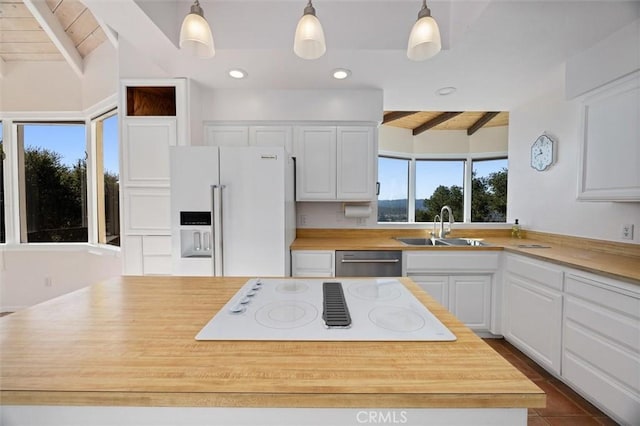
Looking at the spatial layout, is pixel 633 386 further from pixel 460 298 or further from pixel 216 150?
pixel 216 150

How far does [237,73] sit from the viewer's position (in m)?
2.64

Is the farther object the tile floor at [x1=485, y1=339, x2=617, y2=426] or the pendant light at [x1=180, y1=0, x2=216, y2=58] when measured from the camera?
the tile floor at [x1=485, y1=339, x2=617, y2=426]

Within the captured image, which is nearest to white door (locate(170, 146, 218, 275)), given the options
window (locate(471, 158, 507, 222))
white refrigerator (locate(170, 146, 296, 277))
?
white refrigerator (locate(170, 146, 296, 277))

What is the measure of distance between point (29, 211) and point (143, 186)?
215 cm

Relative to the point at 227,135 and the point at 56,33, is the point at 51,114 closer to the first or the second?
the point at 56,33

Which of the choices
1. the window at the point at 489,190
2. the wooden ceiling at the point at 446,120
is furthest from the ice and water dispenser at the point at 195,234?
the window at the point at 489,190

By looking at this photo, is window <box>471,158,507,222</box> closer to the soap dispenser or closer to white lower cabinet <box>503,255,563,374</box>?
the soap dispenser

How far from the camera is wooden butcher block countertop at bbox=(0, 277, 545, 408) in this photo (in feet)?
2.05

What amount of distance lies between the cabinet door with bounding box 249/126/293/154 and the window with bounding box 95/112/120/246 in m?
1.73

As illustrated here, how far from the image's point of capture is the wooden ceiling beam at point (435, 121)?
462 centimetres

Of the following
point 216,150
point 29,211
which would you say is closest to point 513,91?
point 216,150

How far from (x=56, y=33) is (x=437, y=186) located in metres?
6.10

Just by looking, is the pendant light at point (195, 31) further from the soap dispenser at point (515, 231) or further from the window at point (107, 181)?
the soap dispenser at point (515, 231)

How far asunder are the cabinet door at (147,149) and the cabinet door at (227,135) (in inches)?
14.8
